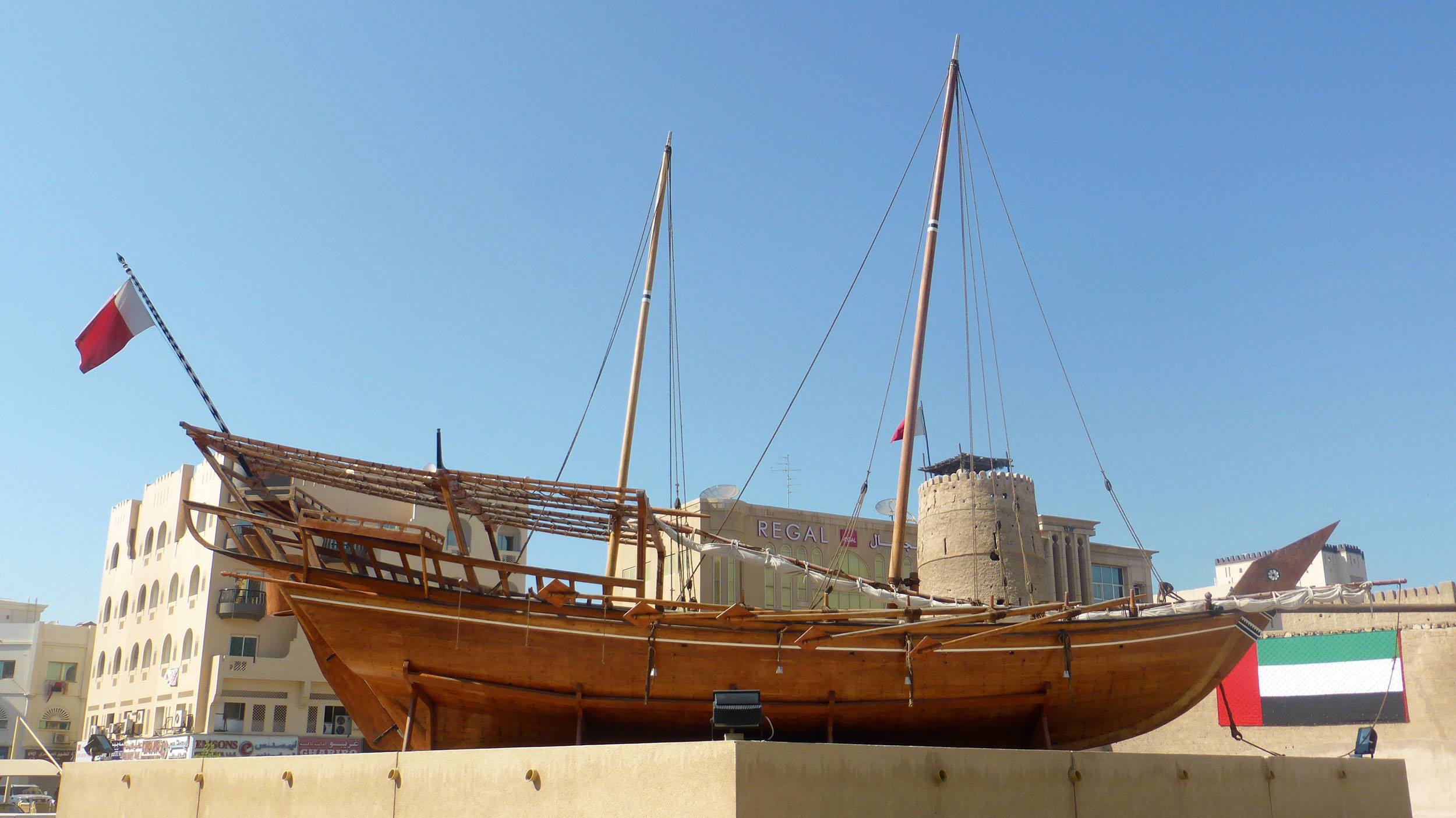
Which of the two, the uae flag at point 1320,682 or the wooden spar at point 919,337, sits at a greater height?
the wooden spar at point 919,337

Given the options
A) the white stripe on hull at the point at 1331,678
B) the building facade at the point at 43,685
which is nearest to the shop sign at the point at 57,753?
the building facade at the point at 43,685

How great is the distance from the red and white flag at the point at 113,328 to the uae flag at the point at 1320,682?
22.8 meters

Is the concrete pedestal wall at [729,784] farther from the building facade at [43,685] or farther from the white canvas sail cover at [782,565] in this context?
the building facade at [43,685]

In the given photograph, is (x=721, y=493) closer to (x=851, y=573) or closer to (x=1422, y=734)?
(x=851, y=573)

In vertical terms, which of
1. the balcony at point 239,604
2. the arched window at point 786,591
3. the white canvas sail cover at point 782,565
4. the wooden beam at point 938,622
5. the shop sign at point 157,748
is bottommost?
the shop sign at point 157,748

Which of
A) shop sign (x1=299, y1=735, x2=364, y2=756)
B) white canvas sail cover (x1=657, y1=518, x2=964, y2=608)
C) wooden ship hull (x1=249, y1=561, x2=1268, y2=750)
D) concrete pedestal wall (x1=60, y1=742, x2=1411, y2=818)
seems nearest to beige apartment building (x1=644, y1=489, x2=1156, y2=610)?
shop sign (x1=299, y1=735, x2=364, y2=756)

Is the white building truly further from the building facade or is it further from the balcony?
the building facade

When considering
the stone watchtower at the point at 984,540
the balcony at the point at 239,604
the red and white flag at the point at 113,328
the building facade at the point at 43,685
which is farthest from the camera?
the building facade at the point at 43,685

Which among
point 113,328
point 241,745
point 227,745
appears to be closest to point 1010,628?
point 113,328

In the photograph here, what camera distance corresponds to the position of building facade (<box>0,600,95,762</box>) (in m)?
41.4

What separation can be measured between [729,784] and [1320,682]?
24.0 meters

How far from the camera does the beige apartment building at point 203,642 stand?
105 ft

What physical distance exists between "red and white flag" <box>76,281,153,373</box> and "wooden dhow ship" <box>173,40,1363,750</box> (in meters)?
2.17

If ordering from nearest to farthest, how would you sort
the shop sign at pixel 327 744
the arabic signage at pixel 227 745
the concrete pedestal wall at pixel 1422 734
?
the concrete pedestal wall at pixel 1422 734 < the arabic signage at pixel 227 745 < the shop sign at pixel 327 744
